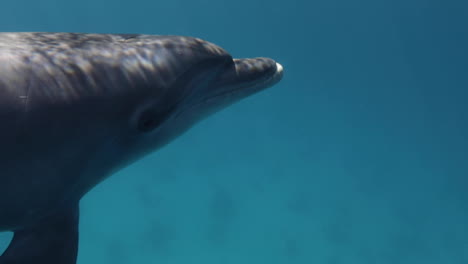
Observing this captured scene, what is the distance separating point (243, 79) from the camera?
3.94 metres

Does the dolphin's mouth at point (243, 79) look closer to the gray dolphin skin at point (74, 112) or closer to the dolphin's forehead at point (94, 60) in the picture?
the gray dolphin skin at point (74, 112)

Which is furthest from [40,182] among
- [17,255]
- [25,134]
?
[17,255]

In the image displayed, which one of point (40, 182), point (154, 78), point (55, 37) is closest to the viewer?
point (40, 182)

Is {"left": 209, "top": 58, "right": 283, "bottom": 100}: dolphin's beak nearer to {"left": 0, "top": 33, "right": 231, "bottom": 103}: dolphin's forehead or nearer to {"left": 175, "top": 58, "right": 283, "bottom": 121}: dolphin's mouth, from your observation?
{"left": 175, "top": 58, "right": 283, "bottom": 121}: dolphin's mouth

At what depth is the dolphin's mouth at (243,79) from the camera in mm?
3812

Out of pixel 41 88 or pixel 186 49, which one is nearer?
pixel 41 88

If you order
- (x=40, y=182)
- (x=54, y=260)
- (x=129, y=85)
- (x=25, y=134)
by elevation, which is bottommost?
(x=54, y=260)

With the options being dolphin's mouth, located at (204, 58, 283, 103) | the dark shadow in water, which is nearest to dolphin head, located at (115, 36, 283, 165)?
dolphin's mouth, located at (204, 58, 283, 103)

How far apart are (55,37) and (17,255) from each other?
5.01ft

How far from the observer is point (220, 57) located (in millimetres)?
3684

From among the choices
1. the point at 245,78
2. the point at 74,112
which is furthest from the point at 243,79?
the point at 74,112

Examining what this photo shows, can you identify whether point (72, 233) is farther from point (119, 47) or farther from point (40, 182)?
point (119, 47)

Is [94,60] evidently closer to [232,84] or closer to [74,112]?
[74,112]

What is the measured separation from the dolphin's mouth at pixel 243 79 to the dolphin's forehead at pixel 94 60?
193 mm
